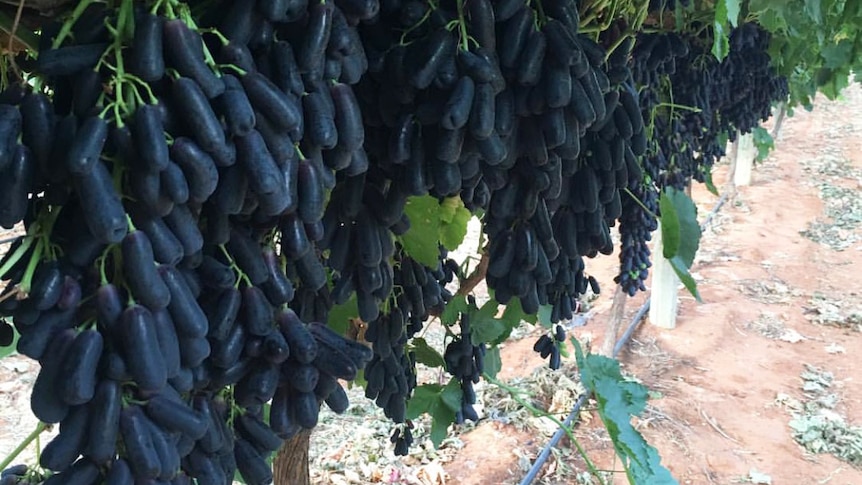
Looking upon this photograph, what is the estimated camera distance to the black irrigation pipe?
12.8ft

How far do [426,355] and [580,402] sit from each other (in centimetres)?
277

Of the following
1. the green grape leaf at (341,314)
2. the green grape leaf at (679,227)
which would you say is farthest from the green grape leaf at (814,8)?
the green grape leaf at (341,314)

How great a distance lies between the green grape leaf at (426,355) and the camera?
1.77 metres

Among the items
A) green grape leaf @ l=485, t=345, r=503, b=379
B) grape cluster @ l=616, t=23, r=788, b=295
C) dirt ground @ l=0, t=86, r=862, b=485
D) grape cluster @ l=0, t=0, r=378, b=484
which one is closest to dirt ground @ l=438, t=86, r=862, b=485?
dirt ground @ l=0, t=86, r=862, b=485

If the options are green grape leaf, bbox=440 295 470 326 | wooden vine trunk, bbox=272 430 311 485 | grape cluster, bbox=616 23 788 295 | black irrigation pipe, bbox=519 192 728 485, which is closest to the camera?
wooden vine trunk, bbox=272 430 311 485

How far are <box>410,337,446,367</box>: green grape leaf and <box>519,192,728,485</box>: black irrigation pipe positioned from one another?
309mm

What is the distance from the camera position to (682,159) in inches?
107

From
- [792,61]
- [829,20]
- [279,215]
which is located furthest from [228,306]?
[792,61]

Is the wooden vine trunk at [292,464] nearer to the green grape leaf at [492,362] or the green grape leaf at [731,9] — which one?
the green grape leaf at [492,362]

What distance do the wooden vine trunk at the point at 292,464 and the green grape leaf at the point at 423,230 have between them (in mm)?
431

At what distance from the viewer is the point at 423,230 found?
47.6 inches

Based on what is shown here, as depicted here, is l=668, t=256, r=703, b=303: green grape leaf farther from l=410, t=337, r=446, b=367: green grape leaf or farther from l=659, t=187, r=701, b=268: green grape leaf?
l=410, t=337, r=446, b=367: green grape leaf

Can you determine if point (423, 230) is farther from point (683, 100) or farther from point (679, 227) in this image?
point (683, 100)

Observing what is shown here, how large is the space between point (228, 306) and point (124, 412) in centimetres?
13
